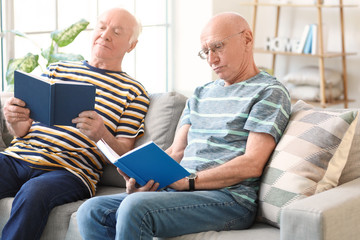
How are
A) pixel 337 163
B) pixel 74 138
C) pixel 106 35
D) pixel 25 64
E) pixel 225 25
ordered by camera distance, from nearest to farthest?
pixel 337 163 → pixel 225 25 → pixel 74 138 → pixel 106 35 → pixel 25 64

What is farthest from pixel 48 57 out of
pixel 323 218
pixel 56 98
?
pixel 323 218

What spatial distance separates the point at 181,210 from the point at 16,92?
36.3 inches

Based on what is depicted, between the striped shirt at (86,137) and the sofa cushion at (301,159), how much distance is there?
0.74 metres

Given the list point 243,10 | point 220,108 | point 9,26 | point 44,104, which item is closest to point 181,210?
point 220,108

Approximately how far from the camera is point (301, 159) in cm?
203

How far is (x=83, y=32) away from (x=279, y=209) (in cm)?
308

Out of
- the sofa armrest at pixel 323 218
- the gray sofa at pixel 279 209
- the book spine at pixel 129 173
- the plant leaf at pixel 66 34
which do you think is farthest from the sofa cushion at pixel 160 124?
the plant leaf at pixel 66 34

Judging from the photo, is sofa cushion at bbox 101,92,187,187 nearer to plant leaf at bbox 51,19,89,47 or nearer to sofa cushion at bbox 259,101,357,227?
sofa cushion at bbox 259,101,357,227

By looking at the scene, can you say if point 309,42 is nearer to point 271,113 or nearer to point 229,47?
point 229,47

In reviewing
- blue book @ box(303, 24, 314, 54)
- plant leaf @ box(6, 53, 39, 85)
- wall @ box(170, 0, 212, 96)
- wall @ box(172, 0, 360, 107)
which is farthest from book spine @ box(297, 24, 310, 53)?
plant leaf @ box(6, 53, 39, 85)

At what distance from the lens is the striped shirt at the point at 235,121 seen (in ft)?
6.91

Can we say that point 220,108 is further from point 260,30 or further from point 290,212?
point 260,30

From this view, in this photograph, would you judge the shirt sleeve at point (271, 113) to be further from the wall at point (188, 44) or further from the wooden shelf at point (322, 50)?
the wall at point (188, 44)

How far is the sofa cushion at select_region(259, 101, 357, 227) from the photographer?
2.00 m
